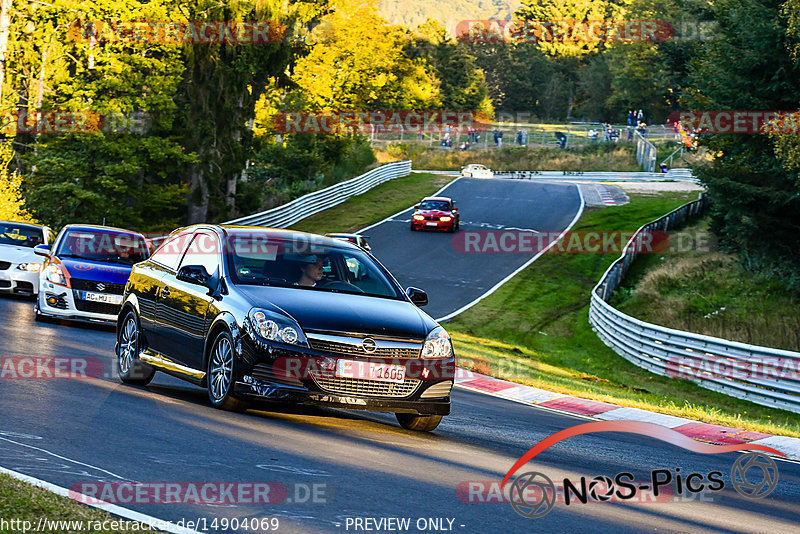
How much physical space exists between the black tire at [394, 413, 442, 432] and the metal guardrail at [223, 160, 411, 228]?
109 feet

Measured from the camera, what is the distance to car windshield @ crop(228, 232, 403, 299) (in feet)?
32.4

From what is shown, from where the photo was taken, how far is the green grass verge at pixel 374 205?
1871 inches

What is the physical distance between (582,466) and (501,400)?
513cm

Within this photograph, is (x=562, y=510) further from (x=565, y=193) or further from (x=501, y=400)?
(x=565, y=193)

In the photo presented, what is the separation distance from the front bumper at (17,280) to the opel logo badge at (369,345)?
47.5ft

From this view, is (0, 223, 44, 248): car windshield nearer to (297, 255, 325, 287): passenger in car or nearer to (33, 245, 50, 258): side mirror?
(33, 245, 50, 258): side mirror

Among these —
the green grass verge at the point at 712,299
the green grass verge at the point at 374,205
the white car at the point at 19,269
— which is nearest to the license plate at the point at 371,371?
the white car at the point at 19,269

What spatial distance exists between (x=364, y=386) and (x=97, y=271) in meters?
9.37

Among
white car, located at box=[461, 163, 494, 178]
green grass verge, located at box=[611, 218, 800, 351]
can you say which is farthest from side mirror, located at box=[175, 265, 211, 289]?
white car, located at box=[461, 163, 494, 178]

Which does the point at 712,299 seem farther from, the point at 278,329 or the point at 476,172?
the point at 476,172

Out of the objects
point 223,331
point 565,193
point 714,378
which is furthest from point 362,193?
point 223,331

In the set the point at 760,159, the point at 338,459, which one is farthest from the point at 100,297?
the point at 760,159

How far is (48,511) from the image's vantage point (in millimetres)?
5551

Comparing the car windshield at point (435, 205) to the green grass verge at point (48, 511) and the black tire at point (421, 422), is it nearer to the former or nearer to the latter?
the black tire at point (421, 422)
